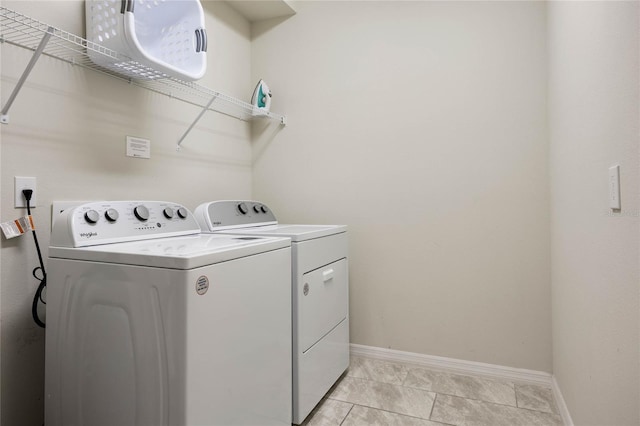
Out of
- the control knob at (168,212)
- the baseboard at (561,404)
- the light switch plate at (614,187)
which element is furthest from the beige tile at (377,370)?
the light switch plate at (614,187)

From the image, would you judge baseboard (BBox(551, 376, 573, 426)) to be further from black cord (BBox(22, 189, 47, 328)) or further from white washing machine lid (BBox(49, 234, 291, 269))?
black cord (BBox(22, 189, 47, 328))

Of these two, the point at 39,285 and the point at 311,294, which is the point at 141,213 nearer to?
the point at 39,285

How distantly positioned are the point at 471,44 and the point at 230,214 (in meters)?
1.63

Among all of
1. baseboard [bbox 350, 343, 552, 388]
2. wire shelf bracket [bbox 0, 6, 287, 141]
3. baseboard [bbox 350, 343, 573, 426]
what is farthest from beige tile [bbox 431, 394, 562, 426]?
wire shelf bracket [bbox 0, 6, 287, 141]

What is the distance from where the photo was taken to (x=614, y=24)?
0.98 meters

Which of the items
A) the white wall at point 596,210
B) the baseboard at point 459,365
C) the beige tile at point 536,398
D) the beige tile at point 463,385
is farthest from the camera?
the baseboard at point 459,365

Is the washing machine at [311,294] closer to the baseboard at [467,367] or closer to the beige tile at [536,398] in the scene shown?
the baseboard at [467,367]

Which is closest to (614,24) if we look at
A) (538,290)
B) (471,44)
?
(471,44)

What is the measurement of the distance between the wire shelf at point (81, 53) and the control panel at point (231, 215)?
0.58 m

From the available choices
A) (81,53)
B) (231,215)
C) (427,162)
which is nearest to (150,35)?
(81,53)

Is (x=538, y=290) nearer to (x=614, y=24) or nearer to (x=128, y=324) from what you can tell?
(x=614, y=24)

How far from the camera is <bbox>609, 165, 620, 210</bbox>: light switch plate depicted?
3.17 ft

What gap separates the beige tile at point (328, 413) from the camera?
1.67 metres

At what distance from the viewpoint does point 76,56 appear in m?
1.46
